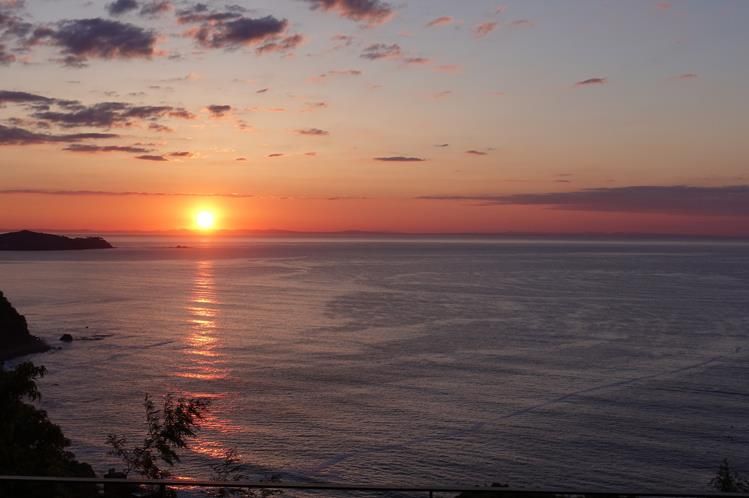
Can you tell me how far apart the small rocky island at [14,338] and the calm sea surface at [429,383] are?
10.8ft

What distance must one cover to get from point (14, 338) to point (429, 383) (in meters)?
38.4

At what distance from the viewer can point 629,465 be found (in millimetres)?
30656

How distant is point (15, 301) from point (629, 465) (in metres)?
93.2

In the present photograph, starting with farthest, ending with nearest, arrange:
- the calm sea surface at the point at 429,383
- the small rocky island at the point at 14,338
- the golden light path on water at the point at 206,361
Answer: the small rocky island at the point at 14,338 < the golden light path on water at the point at 206,361 < the calm sea surface at the point at 429,383

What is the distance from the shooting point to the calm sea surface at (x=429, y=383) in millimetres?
31375

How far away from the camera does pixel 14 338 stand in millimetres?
59906

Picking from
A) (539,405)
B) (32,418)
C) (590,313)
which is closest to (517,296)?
(590,313)

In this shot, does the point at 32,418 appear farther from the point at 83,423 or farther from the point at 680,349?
the point at 680,349

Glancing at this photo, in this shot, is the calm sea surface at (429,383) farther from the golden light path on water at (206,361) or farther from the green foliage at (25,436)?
the green foliage at (25,436)

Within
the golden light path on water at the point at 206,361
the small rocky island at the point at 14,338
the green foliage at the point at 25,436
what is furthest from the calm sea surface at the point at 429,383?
the green foliage at the point at 25,436

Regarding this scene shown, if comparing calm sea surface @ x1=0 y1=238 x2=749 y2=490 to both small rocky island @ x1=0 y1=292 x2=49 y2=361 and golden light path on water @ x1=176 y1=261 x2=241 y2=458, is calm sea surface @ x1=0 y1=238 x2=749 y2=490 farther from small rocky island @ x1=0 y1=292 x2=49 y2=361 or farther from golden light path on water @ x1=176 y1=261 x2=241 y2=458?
small rocky island @ x1=0 y1=292 x2=49 y2=361

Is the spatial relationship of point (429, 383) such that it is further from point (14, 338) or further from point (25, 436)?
point (14, 338)

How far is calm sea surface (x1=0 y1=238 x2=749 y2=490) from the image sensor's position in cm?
3138

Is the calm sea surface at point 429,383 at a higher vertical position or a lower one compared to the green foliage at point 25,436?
lower
